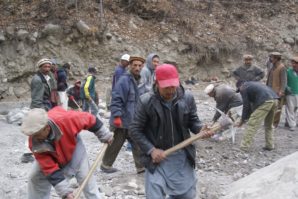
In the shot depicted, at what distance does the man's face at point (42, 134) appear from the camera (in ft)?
10.9

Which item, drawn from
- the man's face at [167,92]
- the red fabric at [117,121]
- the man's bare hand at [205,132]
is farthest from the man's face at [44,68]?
the man's bare hand at [205,132]

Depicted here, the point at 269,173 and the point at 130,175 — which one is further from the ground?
the point at 269,173

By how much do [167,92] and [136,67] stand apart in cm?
214

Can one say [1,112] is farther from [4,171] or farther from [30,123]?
[30,123]

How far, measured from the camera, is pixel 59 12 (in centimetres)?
1514

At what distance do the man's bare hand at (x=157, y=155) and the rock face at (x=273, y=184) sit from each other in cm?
133

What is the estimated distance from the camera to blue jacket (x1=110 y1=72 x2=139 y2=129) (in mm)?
5426

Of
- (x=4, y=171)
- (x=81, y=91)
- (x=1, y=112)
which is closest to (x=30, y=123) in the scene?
(x=4, y=171)

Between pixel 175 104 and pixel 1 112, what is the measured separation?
30.1 feet

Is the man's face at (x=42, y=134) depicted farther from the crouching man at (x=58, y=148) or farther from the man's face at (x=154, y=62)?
the man's face at (x=154, y=62)

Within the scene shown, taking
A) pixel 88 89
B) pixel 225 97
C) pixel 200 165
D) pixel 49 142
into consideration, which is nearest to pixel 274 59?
pixel 225 97

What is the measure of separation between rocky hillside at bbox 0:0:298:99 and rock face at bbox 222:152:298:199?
1058 centimetres

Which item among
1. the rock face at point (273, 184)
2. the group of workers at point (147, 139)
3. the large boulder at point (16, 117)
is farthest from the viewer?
the large boulder at point (16, 117)

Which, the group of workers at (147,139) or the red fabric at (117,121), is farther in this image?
the red fabric at (117,121)
